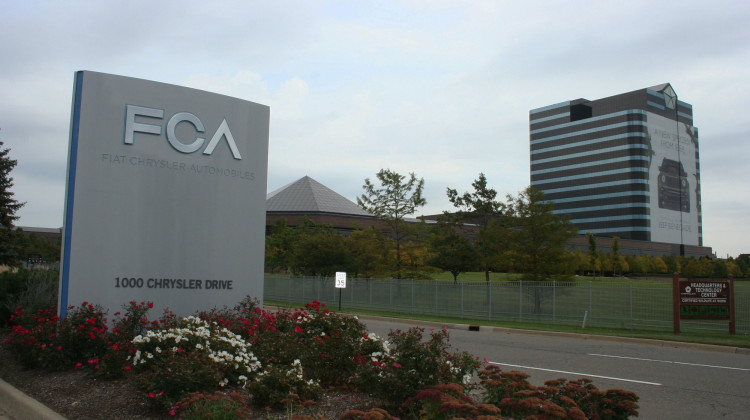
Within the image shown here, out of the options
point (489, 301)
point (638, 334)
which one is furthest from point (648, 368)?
point (489, 301)

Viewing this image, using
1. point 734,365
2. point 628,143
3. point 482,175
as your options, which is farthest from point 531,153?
point 734,365

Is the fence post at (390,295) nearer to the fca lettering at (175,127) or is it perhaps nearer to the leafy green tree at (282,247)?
the leafy green tree at (282,247)

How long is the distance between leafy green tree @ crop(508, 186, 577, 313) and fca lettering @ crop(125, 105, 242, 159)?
21432 millimetres

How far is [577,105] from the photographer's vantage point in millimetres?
133500

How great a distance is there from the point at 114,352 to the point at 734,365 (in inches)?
476

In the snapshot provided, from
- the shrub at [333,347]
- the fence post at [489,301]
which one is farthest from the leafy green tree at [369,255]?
the shrub at [333,347]

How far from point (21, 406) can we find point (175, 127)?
14.6 ft

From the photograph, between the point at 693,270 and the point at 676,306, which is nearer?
the point at 676,306

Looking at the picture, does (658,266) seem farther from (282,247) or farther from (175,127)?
(175,127)

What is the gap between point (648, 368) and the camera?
11758 mm

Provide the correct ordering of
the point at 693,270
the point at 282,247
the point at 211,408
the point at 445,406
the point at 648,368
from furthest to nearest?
the point at 693,270 → the point at 282,247 → the point at 648,368 → the point at 211,408 → the point at 445,406

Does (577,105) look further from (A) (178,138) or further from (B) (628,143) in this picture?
(A) (178,138)

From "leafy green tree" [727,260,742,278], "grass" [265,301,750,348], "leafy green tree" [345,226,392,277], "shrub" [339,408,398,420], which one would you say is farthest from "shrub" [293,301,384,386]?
"leafy green tree" [727,260,742,278]

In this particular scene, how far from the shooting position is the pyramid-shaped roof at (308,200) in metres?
79.9
